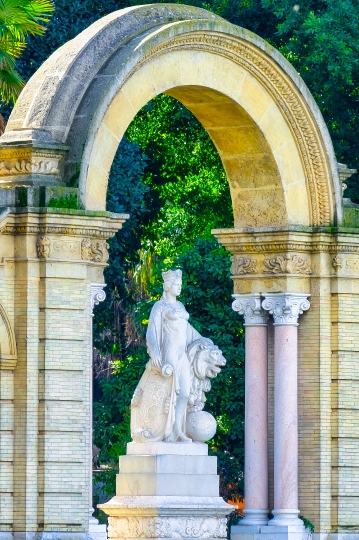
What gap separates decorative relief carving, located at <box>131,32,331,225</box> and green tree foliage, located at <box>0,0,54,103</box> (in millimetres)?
2556

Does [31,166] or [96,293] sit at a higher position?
[31,166]

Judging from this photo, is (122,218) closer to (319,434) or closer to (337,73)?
(319,434)

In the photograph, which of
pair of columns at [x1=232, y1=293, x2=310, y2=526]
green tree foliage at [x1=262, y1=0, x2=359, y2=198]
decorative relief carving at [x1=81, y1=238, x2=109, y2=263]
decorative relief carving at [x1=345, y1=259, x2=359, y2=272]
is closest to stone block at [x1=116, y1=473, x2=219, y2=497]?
pair of columns at [x1=232, y1=293, x2=310, y2=526]

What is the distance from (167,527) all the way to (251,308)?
4360 mm

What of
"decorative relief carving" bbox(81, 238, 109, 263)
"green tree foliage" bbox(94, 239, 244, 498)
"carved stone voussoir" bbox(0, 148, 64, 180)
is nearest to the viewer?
"carved stone voussoir" bbox(0, 148, 64, 180)

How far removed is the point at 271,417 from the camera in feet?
97.5

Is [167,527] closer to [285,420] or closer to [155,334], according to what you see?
[155,334]

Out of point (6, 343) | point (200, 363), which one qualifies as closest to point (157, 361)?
point (200, 363)

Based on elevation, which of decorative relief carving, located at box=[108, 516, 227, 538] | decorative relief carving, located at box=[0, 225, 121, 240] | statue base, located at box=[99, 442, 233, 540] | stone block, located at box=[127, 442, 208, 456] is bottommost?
decorative relief carving, located at box=[108, 516, 227, 538]

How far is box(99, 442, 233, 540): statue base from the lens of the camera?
26531mm

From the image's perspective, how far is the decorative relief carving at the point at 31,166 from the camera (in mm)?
25969

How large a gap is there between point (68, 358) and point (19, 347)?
63cm

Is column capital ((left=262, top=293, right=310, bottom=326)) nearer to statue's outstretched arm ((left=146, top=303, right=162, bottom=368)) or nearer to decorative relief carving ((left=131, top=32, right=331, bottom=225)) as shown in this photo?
decorative relief carving ((left=131, top=32, right=331, bottom=225))

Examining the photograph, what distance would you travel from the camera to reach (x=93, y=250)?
86.6 feet
